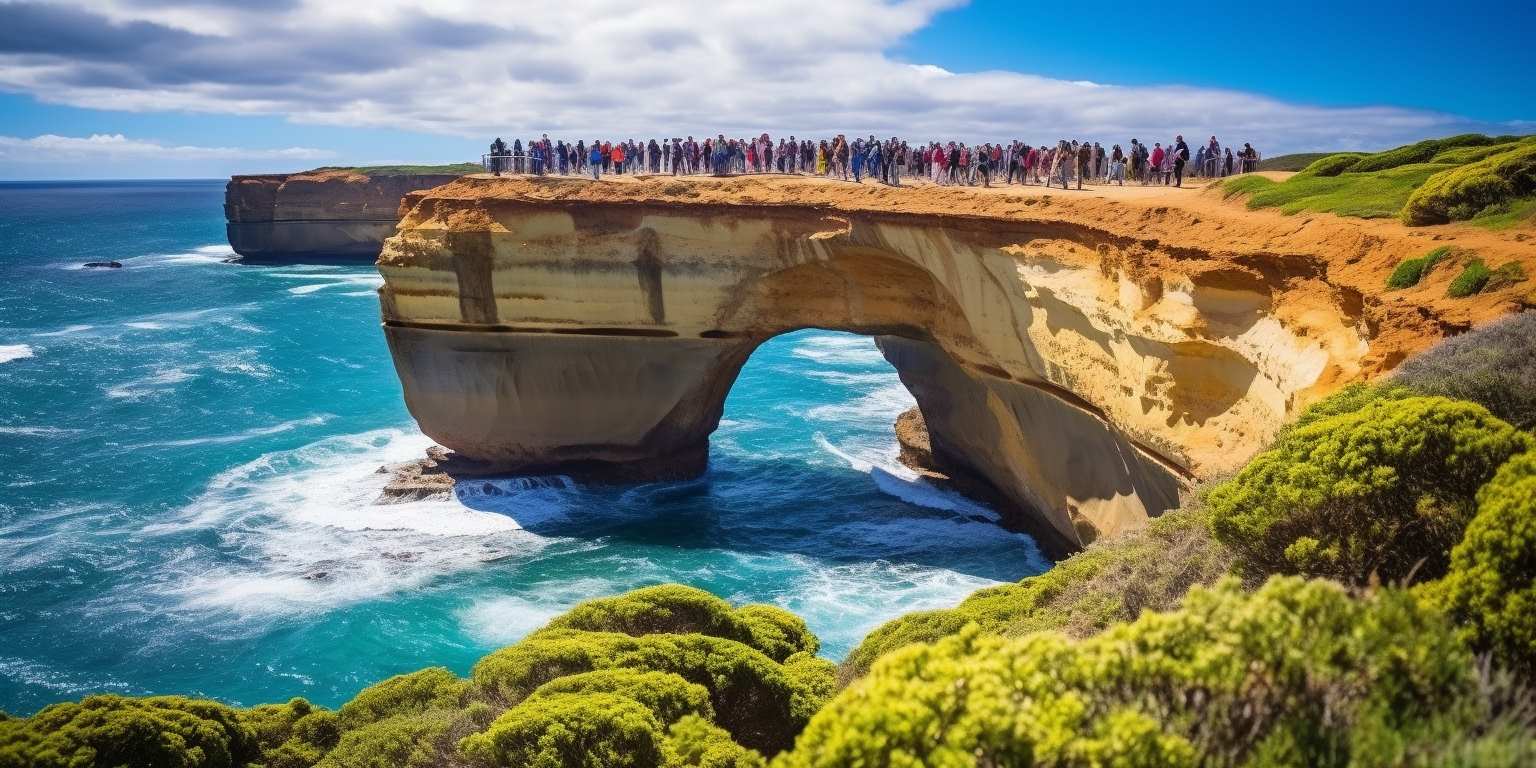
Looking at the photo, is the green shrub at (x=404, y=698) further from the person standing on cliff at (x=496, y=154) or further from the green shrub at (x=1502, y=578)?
the person standing on cliff at (x=496, y=154)

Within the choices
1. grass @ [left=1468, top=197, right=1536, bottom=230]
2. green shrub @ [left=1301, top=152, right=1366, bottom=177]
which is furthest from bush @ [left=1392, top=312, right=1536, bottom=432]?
green shrub @ [left=1301, top=152, right=1366, bottom=177]

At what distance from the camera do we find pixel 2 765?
9.90 metres

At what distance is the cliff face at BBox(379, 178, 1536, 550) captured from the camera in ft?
53.5

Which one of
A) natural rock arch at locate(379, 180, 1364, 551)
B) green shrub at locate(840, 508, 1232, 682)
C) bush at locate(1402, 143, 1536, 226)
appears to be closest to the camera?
green shrub at locate(840, 508, 1232, 682)

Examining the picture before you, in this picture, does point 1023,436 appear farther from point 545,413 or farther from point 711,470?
point 545,413

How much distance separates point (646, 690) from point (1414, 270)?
11.2 m

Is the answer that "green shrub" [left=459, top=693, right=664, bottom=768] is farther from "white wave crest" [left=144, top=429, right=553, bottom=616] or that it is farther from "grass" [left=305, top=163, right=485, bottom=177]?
"grass" [left=305, top=163, right=485, bottom=177]

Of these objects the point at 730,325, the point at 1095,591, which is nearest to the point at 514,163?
the point at 730,325

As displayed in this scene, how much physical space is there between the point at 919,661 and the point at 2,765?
9.02 metres

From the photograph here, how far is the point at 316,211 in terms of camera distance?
77.6 m

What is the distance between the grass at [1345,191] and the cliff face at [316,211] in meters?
65.5

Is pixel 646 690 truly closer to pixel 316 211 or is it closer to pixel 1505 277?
pixel 1505 277

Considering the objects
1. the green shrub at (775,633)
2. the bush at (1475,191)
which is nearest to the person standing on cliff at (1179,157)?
the bush at (1475,191)

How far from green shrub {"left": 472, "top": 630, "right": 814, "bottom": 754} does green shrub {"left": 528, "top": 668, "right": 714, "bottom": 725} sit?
2.20 ft
